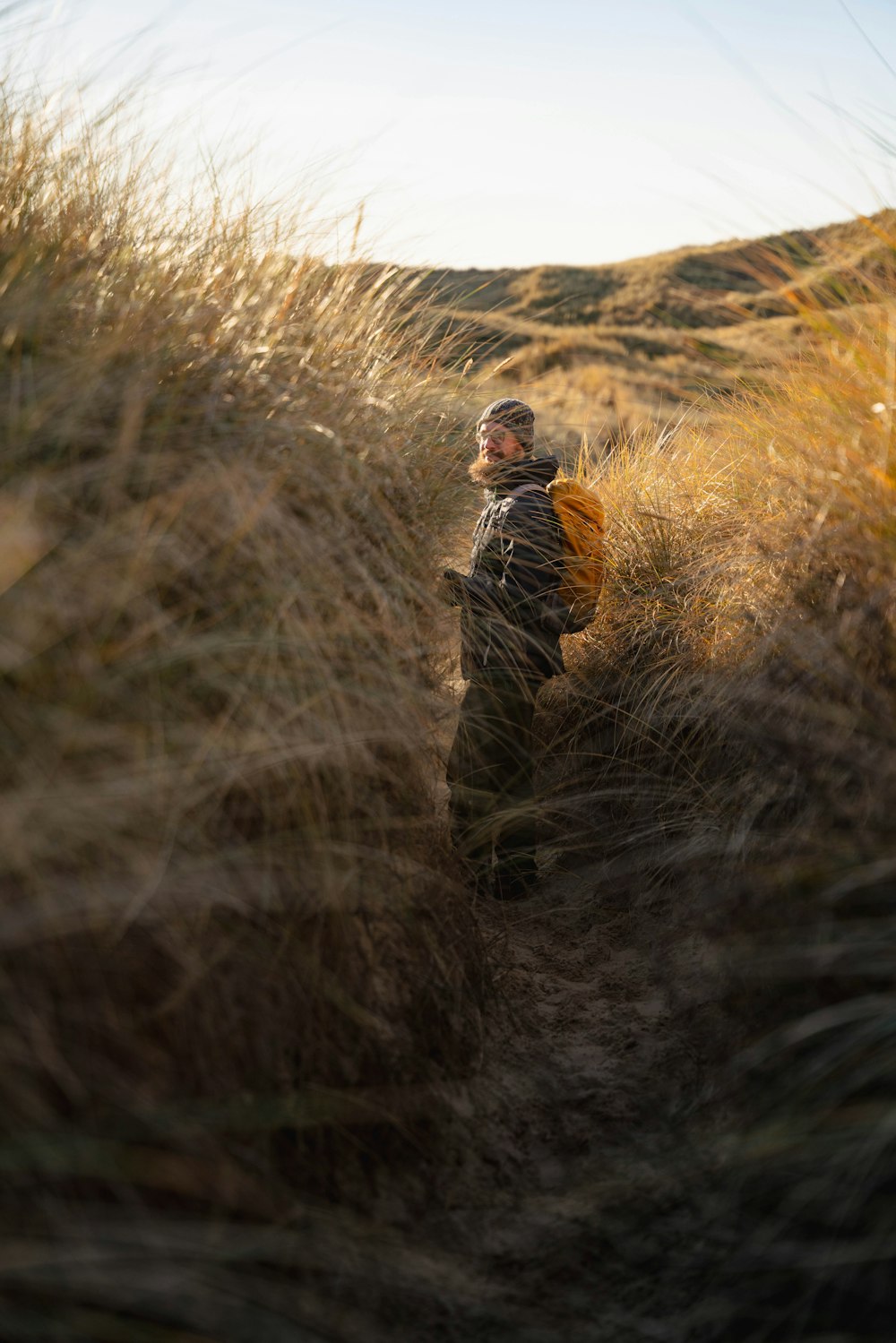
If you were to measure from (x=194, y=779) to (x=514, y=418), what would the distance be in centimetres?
230

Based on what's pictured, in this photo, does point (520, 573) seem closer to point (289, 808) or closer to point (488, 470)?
point (488, 470)

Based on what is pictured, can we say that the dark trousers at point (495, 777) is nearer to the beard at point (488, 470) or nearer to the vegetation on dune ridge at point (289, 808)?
the vegetation on dune ridge at point (289, 808)

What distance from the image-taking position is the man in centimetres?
338

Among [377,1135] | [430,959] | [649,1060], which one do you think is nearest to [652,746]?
[649,1060]

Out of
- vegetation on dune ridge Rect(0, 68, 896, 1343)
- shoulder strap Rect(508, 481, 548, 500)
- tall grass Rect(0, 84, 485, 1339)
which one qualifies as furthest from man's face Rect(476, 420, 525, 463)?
tall grass Rect(0, 84, 485, 1339)

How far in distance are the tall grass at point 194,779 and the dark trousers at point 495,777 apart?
59cm

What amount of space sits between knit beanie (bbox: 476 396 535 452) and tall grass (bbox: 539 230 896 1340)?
2.25 ft

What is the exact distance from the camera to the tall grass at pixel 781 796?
177cm

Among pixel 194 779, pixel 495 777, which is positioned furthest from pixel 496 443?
pixel 194 779

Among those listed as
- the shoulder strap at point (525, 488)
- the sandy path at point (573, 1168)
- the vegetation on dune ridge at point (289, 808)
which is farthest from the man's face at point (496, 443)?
the sandy path at point (573, 1168)

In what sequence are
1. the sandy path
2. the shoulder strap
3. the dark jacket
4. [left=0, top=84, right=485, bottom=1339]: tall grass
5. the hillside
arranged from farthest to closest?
the shoulder strap, the dark jacket, the hillside, the sandy path, [left=0, top=84, right=485, bottom=1339]: tall grass

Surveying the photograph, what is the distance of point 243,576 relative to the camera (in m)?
2.09

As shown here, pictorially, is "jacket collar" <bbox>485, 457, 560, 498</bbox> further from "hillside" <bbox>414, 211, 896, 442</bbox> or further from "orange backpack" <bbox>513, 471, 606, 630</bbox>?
"hillside" <bbox>414, 211, 896, 442</bbox>

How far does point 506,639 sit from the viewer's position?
3389 millimetres
